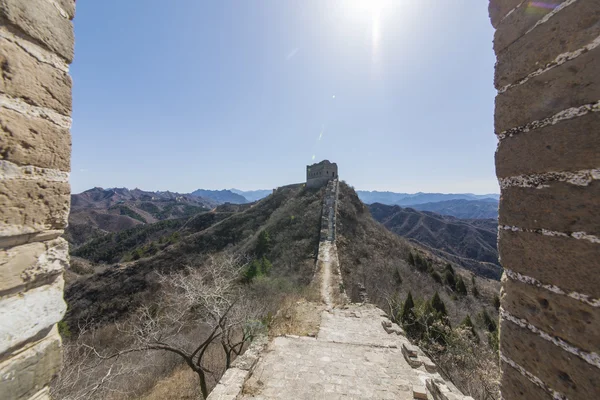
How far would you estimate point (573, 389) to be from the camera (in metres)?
1.20

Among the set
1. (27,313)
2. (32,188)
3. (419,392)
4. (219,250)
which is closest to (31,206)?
(32,188)

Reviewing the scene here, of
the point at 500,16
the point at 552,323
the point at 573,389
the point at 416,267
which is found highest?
the point at 500,16

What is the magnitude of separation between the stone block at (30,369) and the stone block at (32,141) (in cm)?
98

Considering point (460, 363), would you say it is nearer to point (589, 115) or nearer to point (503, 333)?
point (503, 333)

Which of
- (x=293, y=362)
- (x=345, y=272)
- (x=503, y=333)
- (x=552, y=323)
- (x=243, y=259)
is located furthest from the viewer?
(x=243, y=259)

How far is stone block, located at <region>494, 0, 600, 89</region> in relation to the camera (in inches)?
46.0

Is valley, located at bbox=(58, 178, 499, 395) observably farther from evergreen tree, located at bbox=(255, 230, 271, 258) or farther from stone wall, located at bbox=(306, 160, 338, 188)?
stone wall, located at bbox=(306, 160, 338, 188)

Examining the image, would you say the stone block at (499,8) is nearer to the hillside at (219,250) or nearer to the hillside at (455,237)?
the hillside at (219,250)

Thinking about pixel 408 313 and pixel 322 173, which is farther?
pixel 322 173

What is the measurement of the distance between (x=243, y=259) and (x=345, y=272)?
10.4m

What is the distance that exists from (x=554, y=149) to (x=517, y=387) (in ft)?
4.31

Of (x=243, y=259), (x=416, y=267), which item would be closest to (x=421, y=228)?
(x=416, y=267)

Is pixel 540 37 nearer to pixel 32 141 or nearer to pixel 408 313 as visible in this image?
pixel 32 141

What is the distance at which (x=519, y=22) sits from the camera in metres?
1.50
